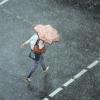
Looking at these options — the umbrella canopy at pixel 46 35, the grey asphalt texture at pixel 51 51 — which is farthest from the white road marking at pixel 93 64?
the umbrella canopy at pixel 46 35

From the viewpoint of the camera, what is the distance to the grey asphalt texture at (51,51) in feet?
41.6

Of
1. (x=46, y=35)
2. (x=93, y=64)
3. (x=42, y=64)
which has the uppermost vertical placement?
(x=46, y=35)

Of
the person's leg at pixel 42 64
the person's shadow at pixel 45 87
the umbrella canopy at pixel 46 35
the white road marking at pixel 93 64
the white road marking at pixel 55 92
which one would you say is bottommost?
the white road marking at pixel 93 64

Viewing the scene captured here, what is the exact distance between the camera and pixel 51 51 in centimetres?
1427

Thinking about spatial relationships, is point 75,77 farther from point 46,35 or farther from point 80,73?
point 46,35

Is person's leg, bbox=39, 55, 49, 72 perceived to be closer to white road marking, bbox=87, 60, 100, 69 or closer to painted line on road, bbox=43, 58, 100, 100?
painted line on road, bbox=43, 58, 100, 100

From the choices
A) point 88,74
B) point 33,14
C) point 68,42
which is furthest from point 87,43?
point 33,14

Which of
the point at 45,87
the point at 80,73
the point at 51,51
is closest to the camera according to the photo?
the point at 45,87

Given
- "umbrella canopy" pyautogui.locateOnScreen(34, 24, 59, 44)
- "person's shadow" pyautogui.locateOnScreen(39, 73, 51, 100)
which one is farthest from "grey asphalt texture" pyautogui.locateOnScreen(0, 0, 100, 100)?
"umbrella canopy" pyautogui.locateOnScreen(34, 24, 59, 44)

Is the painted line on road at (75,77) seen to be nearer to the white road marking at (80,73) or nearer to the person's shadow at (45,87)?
the white road marking at (80,73)

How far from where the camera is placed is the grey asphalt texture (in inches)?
500

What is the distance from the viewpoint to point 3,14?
1603 centimetres

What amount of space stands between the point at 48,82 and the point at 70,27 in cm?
295

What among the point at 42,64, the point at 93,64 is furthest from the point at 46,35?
the point at 93,64
